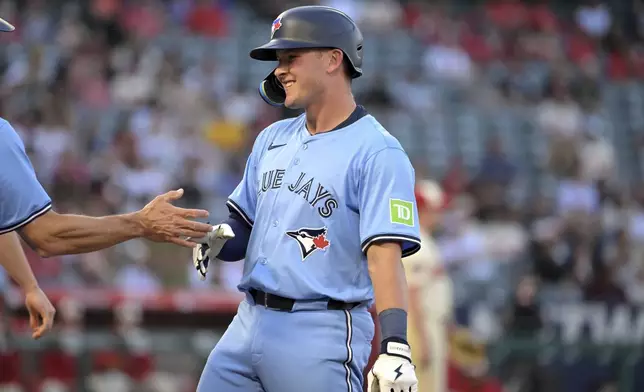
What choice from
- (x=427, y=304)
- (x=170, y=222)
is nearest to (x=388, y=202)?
(x=170, y=222)

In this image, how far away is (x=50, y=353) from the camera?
9.16 m

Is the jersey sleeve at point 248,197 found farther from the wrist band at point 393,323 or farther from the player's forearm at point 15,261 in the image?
the player's forearm at point 15,261

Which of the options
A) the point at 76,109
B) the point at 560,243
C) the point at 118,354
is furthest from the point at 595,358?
the point at 76,109

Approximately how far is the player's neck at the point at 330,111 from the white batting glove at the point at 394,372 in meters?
0.97

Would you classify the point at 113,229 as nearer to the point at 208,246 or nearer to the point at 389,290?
the point at 208,246

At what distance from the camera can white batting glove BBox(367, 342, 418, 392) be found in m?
3.98

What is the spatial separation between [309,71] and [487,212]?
9033 mm

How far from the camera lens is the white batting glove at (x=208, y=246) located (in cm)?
457

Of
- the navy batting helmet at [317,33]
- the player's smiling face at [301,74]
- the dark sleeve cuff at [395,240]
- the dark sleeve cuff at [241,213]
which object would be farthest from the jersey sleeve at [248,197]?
the dark sleeve cuff at [395,240]

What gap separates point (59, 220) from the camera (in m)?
4.80

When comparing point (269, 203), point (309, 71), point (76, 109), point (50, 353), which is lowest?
point (50, 353)

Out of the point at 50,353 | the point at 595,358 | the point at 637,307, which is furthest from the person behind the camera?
the point at 637,307

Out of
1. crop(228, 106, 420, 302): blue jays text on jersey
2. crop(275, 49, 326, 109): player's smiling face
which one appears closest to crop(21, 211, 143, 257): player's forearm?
crop(228, 106, 420, 302): blue jays text on jersey

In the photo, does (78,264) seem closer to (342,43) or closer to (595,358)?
(595,358)
